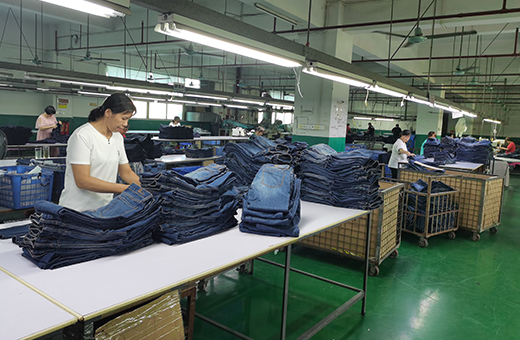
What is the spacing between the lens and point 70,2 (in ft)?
6.31

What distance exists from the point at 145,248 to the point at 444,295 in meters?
3.04

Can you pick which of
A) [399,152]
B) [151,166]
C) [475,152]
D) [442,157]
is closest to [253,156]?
[151,166]

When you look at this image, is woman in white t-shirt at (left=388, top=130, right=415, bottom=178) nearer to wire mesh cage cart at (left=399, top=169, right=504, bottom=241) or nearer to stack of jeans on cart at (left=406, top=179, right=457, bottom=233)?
wire mesh cage cart at (left=399, top=169, right=504, bottom=241)

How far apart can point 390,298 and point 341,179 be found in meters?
1.30

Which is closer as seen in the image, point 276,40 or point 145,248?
point 145,248

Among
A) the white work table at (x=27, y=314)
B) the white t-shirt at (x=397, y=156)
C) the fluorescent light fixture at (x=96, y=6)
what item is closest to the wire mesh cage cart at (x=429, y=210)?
the white t-shirt at (x=397, y=156)

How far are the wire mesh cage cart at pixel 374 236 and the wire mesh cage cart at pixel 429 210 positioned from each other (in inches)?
33.7

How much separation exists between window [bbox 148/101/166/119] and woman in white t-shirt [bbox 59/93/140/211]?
44.7 ft

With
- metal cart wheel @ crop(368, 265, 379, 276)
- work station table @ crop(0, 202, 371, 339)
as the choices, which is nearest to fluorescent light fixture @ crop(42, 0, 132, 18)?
work station table @ crop(0, 202, 371, 339)

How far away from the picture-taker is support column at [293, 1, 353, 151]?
7.88m

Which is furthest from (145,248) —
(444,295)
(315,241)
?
(444,295)

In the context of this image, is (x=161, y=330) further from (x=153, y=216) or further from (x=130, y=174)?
(x=130, y=174)

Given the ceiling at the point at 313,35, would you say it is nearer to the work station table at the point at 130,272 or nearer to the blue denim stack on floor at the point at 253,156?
the blue denim stack on floor at the point at 253,156

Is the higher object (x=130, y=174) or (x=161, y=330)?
(x=130, y=174)
